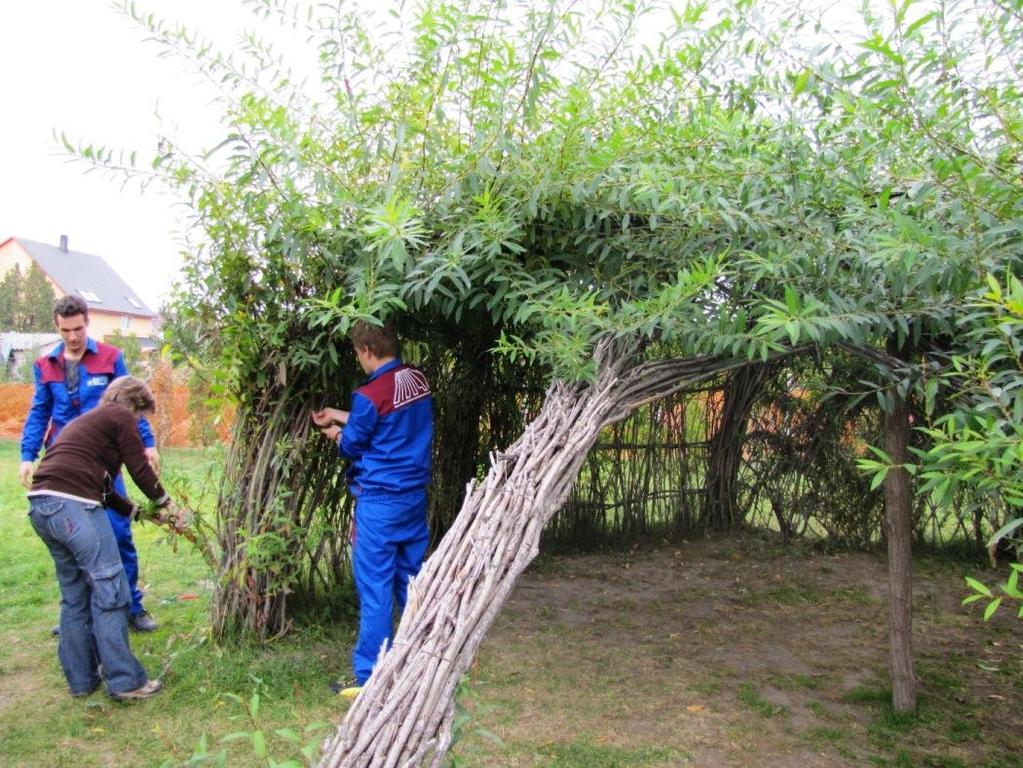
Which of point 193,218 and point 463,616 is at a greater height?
point 193,218

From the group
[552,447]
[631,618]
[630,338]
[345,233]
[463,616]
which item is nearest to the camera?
[463,616]

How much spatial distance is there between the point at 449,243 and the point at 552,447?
0.96 meters

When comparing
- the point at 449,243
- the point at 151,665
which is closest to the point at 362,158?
the point at 449,243

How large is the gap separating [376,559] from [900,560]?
2.33 meters

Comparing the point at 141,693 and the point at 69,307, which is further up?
the point at 69,307

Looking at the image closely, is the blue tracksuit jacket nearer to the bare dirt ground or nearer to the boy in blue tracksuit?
the boy in blue tracksuit

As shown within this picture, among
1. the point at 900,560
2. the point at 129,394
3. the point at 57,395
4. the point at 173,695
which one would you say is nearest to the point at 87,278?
the point at 57,395

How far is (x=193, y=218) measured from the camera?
3.48m

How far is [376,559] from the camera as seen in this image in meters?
3.67

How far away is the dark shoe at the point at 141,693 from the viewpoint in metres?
3.64

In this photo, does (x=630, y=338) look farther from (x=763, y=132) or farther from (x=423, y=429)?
(x=423, y=429)

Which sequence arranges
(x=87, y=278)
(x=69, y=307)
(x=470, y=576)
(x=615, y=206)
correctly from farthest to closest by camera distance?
1. (x=87, y=278)
2. (x=69, y=307)
3. (x=615, y=206)
4. (x=470, y=576)

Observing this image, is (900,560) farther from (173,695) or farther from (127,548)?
(127,548)

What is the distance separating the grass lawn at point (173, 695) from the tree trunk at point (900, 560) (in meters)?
2.48
